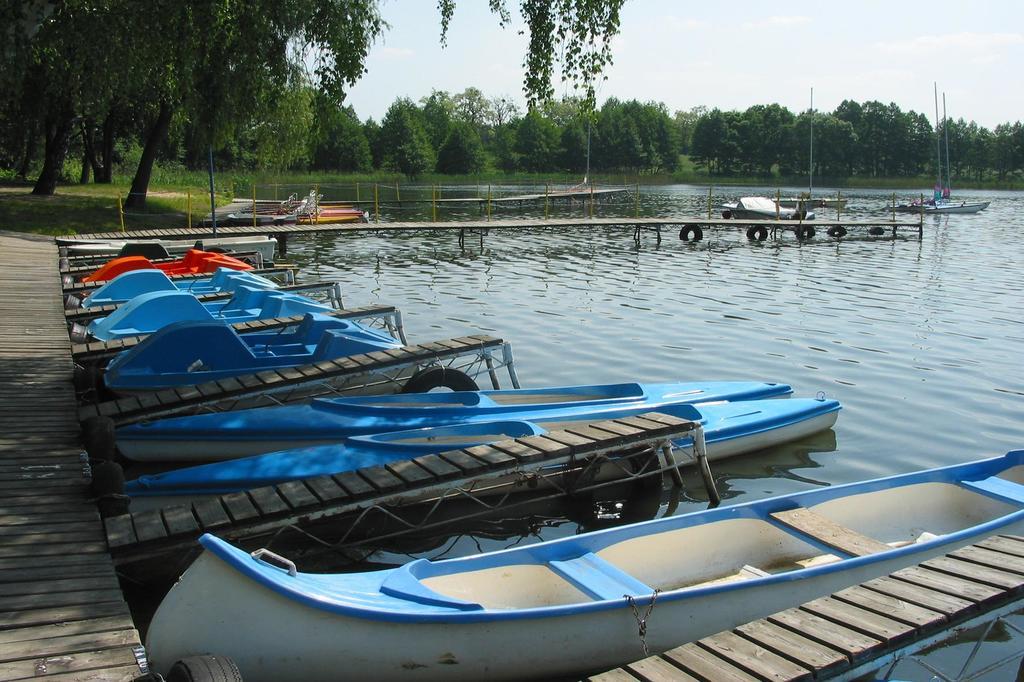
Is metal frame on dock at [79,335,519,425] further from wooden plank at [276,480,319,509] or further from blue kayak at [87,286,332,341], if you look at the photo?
wooden plank at [276,480,319,509]

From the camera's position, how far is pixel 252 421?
28.5 feet

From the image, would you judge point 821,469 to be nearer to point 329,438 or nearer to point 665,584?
point 665,584

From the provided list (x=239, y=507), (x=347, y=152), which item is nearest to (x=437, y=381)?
(x=239, y=507)

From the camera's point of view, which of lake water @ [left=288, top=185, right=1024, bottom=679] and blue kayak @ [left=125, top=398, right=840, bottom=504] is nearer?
blue kayak @ [left=125, top=398, right=840, bottom=504]

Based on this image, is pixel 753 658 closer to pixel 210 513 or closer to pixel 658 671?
pixel 658 671

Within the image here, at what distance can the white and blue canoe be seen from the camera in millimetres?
4551

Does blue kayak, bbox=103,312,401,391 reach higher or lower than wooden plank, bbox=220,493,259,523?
higher

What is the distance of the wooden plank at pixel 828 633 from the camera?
14.2ft

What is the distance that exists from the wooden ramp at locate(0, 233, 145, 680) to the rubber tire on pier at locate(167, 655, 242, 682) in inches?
6.8

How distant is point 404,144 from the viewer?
91.0 meters

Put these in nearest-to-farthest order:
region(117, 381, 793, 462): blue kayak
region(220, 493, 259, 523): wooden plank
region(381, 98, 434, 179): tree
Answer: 1. region(220, 493, 259, 523): wooden plank
2. region(117, 381, 793, 462): blue kayak
3. region(381, 98, 434, 179): tree

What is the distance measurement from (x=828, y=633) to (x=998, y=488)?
3182mm

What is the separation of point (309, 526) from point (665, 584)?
8.76 feet

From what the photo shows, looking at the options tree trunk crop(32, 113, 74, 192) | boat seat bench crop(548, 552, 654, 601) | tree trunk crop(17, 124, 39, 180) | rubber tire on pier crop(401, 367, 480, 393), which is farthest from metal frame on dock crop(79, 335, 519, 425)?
tree trunk crop(17, 124, 39, 180)
